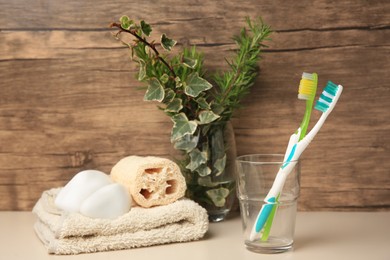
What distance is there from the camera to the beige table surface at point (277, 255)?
3.47 ft

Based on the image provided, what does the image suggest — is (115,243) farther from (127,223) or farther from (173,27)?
(173,27)

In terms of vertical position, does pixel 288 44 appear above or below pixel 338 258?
above

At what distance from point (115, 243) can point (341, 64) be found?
566 mm

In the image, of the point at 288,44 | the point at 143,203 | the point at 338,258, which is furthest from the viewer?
the point at 288,44

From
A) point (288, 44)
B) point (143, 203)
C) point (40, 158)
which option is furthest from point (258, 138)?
point (40, 158)

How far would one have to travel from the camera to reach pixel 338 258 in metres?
1.03

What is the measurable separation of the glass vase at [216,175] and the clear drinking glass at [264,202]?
14 cm

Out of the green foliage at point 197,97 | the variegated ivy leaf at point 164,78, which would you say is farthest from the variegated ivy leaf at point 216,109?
the variegated ivy leaf at point 164,78

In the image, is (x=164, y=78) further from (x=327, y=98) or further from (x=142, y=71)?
(x=327, y=98)

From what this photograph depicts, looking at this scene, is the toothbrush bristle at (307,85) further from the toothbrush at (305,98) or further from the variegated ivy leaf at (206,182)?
the variegated ivy leaf at (206,182)


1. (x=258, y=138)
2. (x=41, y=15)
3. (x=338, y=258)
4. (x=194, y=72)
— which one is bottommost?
(x=338, y=258)

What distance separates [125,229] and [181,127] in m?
0.22

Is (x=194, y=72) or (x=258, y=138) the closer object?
(x=194, y=72)

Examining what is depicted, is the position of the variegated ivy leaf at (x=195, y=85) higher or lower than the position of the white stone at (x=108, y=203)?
higher
